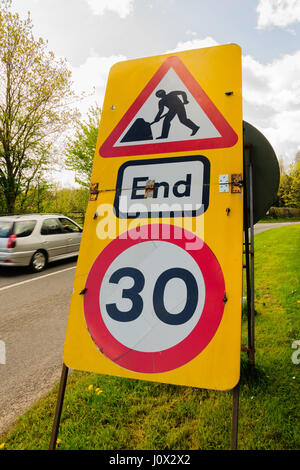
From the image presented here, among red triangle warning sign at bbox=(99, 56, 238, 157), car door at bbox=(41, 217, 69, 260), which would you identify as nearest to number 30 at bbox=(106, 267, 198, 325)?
red triangle warning sign at bbox=(99, 56, 238, 157)

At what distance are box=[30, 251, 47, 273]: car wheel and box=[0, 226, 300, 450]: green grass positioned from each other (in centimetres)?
543

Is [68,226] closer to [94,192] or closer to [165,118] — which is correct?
[94,192]

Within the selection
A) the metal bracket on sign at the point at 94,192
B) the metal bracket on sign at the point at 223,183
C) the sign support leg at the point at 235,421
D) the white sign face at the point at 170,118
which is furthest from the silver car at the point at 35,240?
the sign support leg at the point at 235,421

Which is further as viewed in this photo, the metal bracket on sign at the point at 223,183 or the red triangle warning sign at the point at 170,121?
the red triangle warning sign at the point at 170,121

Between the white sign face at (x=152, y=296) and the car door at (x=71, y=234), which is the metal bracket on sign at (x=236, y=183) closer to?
the white sign face at (x=152, y=296)

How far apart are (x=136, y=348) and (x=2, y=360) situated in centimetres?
253

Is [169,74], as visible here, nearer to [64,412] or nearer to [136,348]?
[136,348]

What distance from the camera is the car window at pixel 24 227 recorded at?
291 inches

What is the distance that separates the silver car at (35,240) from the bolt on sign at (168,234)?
20.7 feet

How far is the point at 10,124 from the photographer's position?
13.7 m

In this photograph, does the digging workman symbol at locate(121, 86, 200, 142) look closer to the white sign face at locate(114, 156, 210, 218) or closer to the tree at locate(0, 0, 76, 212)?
the white sign face at locate(114, 156, 210, 218)

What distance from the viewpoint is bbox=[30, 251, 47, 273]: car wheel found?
25.2ft

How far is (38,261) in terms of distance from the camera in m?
7.87

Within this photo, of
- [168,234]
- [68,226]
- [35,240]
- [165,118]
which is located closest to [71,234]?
[68,226]
